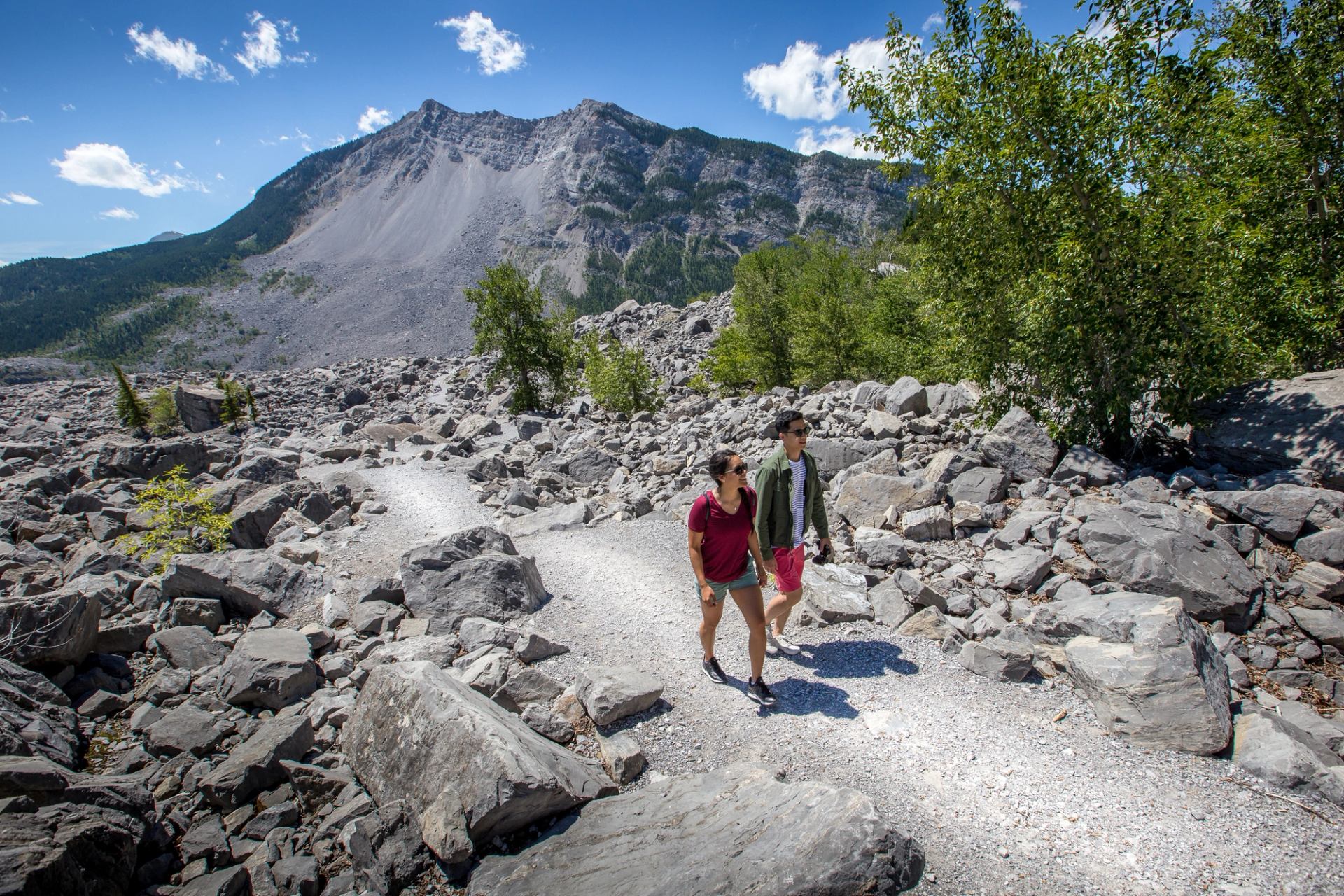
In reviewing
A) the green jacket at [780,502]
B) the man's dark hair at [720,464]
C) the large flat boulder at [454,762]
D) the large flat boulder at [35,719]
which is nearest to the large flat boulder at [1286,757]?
the green jacket at [780,502]

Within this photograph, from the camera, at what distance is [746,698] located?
6344mm

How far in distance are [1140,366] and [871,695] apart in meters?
8.45

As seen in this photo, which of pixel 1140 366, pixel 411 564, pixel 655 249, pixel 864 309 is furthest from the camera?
pixel 655 249

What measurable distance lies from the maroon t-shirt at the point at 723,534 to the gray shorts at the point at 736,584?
0.12ft

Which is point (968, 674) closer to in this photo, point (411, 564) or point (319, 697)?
Answer: point (319, 697)

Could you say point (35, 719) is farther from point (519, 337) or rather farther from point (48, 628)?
point (519, 337)

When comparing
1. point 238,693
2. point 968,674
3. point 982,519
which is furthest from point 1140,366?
point 238,693

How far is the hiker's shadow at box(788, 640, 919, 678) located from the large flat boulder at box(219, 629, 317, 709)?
618cm

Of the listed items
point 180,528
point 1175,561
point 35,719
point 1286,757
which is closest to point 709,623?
point 1286,757

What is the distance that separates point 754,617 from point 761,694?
3.24ft

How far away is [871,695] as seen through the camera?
20.7 feet

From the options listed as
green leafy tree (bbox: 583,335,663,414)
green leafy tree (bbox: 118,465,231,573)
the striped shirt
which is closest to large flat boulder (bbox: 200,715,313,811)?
the striped shirt

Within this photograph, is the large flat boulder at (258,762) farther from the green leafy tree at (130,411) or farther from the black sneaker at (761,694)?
the green leafy tree at (130,411)

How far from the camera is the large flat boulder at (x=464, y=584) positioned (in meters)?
8.98
